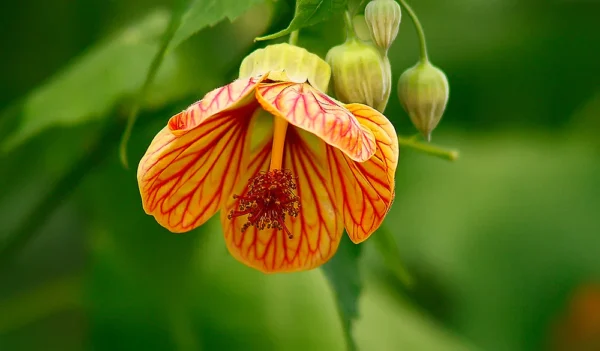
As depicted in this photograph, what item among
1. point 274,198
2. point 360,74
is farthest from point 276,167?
point 360,74

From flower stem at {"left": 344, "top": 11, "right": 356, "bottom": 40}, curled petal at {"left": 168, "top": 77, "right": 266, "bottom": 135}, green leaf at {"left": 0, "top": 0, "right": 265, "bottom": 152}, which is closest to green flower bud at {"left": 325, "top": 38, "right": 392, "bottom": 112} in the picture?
flower stem at {"left": 344, "top": 11, "right": 356, "bottom": 40}

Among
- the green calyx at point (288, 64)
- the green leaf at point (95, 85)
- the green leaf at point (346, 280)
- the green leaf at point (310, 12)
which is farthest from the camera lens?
the green leaf at point (95, 85)

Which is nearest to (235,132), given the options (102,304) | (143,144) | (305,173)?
(305,173)

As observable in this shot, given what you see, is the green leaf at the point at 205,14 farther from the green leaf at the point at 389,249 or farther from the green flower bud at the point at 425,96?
the green leaf at the point at 389,249

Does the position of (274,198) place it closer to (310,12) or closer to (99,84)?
(310,12)

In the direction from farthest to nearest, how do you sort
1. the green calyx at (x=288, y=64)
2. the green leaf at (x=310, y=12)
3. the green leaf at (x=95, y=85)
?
1. the green leaf at (x=95, y=85)
2. the green calyx at (x=288, y=64)
3. the green leaf at (x=310, y=12)

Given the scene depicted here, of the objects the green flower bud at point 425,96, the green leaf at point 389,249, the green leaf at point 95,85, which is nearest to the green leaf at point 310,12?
the green flower bud at point 425,96
